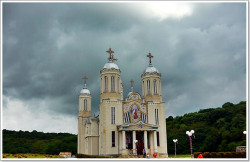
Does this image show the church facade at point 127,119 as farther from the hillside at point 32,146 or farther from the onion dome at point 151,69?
the hillside at point 32,146

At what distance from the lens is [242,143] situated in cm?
4903

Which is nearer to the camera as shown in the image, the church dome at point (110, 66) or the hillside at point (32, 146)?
the church dome at point (110, 66)

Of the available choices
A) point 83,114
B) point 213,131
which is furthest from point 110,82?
point 213,131

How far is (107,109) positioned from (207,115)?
4226 cm

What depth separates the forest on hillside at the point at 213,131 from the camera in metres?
54.3

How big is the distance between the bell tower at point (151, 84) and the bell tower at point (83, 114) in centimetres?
1549

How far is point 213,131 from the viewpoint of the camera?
62.3 meters

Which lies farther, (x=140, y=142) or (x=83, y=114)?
(x=83, y=114)

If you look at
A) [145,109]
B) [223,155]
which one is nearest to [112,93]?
[145,109]

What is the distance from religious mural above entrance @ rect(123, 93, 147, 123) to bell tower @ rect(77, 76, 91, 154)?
609 inches

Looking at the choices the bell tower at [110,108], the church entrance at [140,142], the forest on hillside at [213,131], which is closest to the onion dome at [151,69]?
the bell tower at [110,108]

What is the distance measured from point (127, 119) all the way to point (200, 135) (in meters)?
27.3

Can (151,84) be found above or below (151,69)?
below

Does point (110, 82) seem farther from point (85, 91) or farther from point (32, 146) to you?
point (32, 146)
